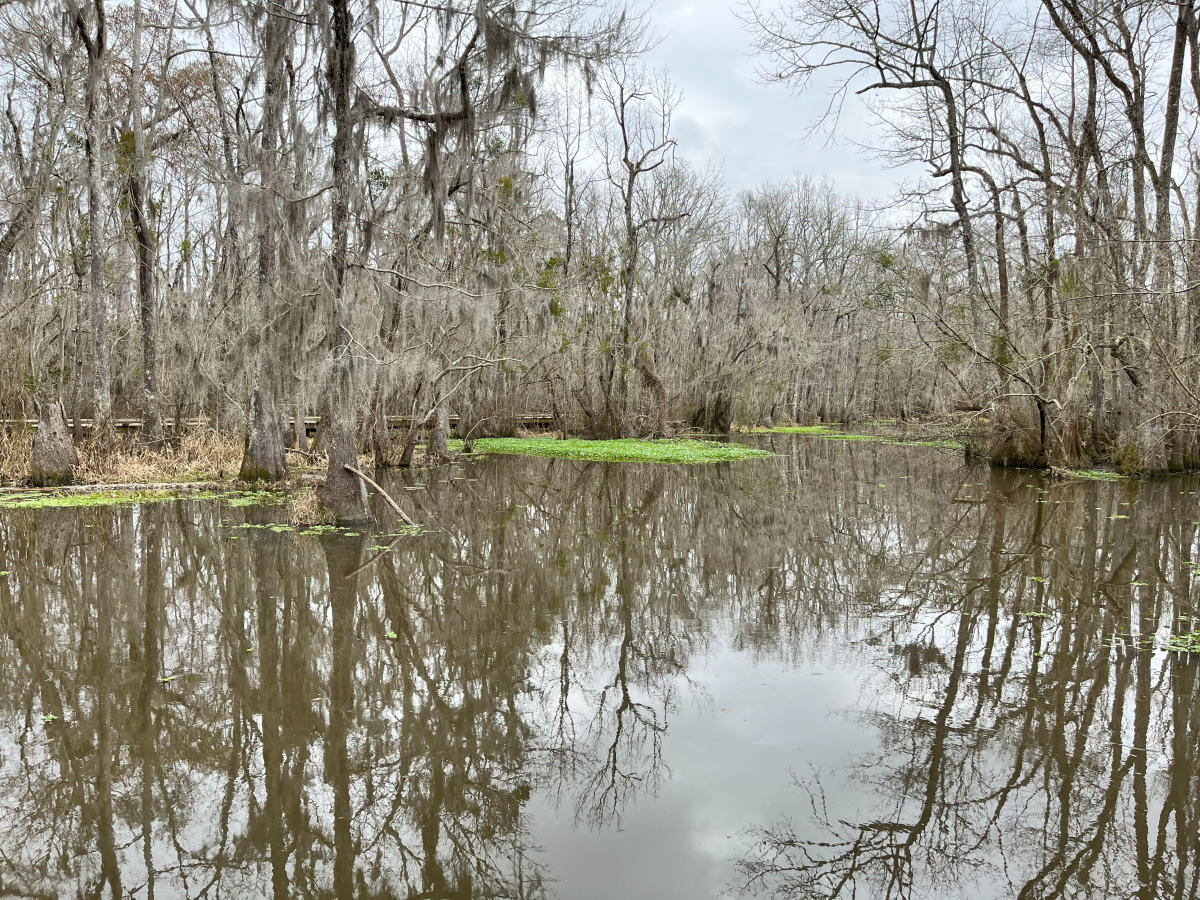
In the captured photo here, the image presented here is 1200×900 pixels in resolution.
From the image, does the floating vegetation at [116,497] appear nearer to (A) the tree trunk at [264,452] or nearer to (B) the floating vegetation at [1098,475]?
(A) the tree trunk at [264,452]

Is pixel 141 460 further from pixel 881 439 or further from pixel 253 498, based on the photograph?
pixel 881 439

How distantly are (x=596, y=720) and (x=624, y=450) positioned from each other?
62.7 ft

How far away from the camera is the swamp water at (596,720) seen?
3479mm

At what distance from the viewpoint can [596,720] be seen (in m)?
4.98

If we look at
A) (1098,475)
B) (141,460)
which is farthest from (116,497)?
(1098,475)

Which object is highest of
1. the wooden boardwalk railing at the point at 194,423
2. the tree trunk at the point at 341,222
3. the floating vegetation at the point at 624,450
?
the tree trunk at the point at 341,222

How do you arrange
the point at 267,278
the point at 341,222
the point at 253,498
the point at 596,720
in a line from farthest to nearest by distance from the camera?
the point at 267,278 → the point at 253,498 → the point at 341,222 → the point at 596,720

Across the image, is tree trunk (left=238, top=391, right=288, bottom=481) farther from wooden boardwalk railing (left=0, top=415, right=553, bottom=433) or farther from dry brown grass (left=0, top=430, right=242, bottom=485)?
wooden boardwalk railing (left=0, top=415, right=553, bottom=433)

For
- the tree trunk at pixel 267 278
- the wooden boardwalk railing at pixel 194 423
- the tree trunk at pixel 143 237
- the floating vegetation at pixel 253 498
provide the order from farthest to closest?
1. the tree trunk at pixel 143 237
2. the wooden boardwalk railing at pixel 194 423
3. the floating vegetation at pixel 253 498
4. the tree trunk at pixel 267 278

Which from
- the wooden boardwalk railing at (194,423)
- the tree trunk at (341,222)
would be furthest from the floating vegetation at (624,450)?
the tree trunk at (341,222)

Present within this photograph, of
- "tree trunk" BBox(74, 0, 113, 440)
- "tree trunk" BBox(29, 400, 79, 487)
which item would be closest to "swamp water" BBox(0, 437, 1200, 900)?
"tree trunk" BBox(29, 400, 79, 487)

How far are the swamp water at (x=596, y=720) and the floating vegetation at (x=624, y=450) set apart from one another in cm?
1264

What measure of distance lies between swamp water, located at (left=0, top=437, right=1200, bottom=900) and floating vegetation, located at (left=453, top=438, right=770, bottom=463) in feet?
41.5

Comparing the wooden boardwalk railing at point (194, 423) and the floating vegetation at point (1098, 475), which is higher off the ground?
the wooden boardwalk railing at point (194, 423)
